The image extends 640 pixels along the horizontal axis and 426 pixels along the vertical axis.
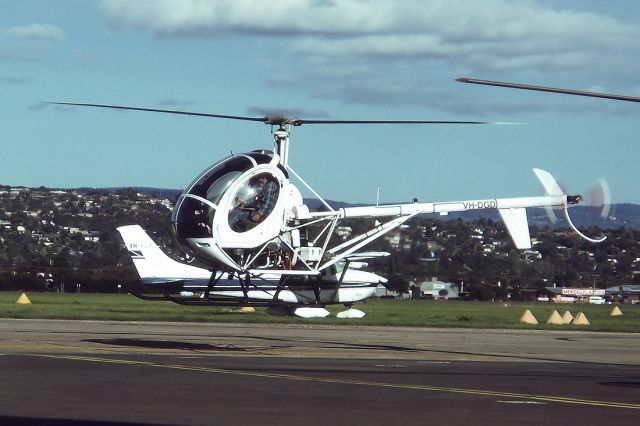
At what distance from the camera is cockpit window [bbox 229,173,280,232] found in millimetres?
26562

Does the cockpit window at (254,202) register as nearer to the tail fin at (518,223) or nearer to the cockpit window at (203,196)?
the cockpit window at (203,196)

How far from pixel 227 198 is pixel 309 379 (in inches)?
320

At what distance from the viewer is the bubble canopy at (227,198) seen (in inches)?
1034

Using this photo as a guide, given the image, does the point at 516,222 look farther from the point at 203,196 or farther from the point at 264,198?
the point at 203,196

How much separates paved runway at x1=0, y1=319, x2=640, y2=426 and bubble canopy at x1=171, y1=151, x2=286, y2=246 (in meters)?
2.72

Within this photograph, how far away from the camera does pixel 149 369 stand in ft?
66.2

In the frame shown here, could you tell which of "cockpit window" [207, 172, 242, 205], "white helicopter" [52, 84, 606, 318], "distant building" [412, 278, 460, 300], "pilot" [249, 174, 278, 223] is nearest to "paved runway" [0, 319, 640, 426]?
"white helicopter" [52, 84, 606, 318]

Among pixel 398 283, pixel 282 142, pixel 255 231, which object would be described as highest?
pixel 282 142

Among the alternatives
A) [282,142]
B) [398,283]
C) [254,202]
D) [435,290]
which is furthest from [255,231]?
[435,290]

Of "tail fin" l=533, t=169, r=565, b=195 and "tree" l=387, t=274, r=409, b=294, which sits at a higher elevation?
"tail fin" l=533, t=169, r=565, b=195

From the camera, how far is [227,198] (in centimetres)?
2627

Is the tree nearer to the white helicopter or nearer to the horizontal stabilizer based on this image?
the horizontal stabilizer

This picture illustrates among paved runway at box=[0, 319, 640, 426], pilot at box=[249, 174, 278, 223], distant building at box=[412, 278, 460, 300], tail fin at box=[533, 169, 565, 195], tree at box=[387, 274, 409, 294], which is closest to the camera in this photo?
paved runway at box=[0, 319, 640, 426]

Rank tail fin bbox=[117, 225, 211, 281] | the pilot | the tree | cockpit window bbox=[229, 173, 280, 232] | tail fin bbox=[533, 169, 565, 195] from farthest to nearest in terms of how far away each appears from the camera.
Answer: the tree < tail fin bbox=[117, 225, 211, 281] < tail fin bbox=[533, 169, 565, 195] < the pilot < cockpit window bbox=[229, 173, 280, 232]
